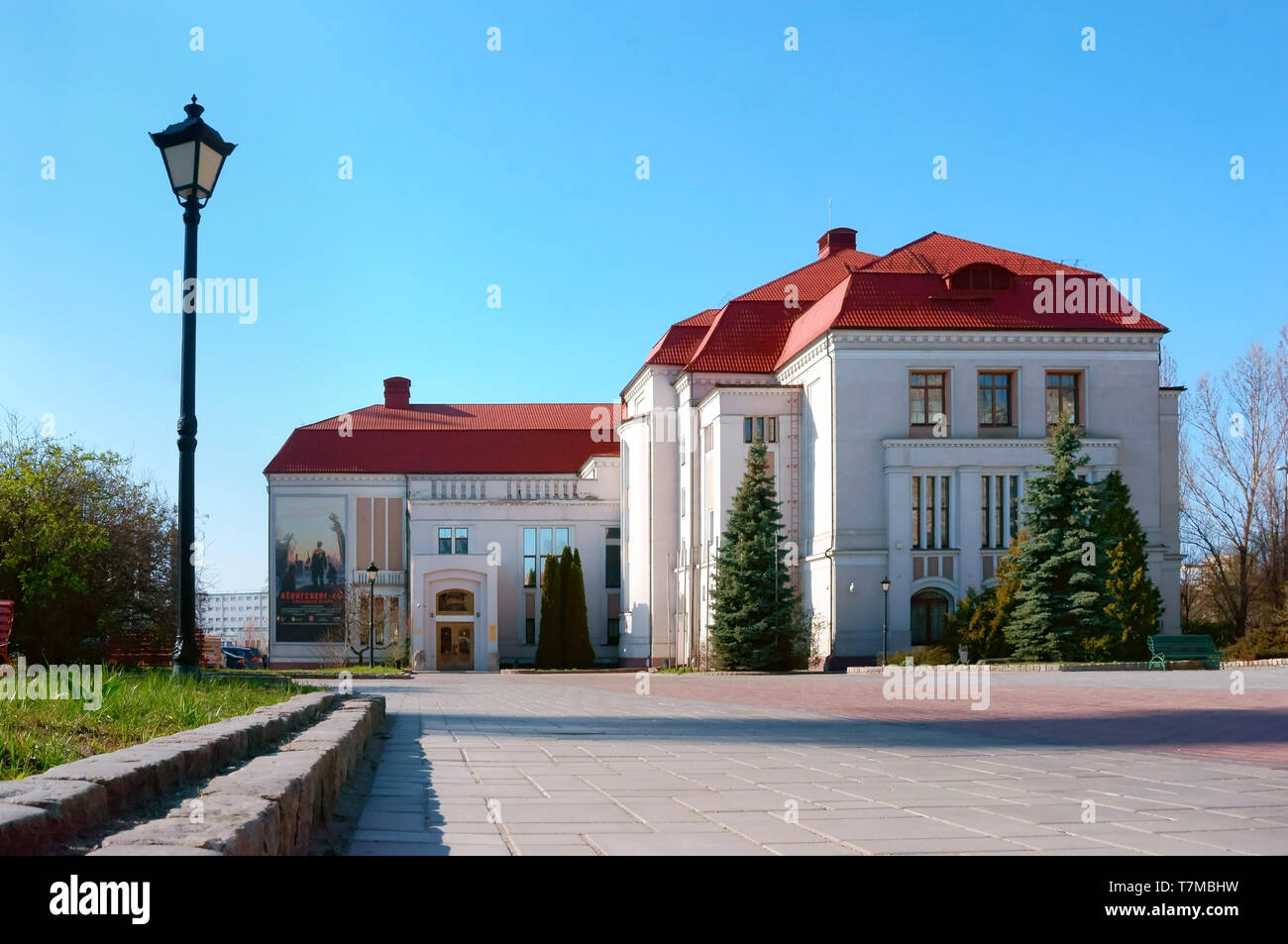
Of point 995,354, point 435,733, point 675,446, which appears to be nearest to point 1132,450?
point 995,354

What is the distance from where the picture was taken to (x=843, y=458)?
42969 millimetres

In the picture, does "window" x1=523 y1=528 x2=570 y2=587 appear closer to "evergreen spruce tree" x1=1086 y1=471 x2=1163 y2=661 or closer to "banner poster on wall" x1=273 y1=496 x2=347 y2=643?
"banner poster on wall" x1=273 y1=496 x2=347 y2=643

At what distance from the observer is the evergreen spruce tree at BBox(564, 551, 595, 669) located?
56406 mm

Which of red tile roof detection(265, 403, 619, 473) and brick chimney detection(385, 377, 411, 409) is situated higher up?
brick chimney detection(385, 377, 411, 409)

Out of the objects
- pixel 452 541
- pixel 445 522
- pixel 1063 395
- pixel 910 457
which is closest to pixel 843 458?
pixel 910 457

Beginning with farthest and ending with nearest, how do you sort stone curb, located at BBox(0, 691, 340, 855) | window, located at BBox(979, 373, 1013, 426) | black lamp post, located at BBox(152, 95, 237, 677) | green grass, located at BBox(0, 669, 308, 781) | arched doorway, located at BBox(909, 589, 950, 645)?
window, located at BBox(979, 373, 1013, 426)
arched doorway, located at BBox(909, 589, 950, 645)
black lamp post, located at BBox(152, 95, 237, 677)
green grass, located at BBox(0, 669, 308, 781)
stone curb, located at BBox(0, 691, 340, 855)

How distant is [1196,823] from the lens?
20.0 ft

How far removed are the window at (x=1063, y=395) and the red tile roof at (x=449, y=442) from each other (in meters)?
31.3

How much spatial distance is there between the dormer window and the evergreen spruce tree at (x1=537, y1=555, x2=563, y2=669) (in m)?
22.8

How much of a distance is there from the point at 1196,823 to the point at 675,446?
159ft

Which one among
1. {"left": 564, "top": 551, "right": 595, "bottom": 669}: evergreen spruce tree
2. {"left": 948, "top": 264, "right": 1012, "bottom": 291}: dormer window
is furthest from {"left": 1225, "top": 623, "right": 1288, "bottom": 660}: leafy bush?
{"left": 564, "top": 551, "right": 595, "bottom": 669}: evergreen spruce tree

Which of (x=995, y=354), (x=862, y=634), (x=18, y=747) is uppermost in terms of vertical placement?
(x=995, y=354)

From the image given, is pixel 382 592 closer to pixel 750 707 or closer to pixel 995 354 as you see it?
pixel 995 354

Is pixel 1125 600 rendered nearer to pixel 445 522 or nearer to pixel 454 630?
pixel 454 630
